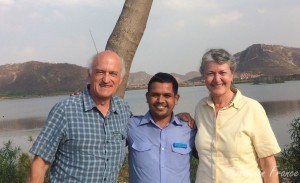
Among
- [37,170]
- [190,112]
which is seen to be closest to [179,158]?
[37,170]

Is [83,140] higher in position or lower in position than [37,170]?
higher

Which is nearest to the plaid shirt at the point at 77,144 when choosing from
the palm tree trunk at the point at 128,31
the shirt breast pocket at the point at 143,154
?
the shirt breast pocket at the point at 143,154

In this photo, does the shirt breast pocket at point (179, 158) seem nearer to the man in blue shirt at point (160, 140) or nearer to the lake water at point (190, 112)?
the man in blue shirt at point (160, 140)

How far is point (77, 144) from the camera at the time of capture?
299 centimetres

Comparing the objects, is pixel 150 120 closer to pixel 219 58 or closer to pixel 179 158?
pixel 179 158

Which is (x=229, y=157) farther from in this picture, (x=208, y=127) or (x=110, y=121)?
(x=110, y=121)

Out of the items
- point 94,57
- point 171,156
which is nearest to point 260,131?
point 171,156

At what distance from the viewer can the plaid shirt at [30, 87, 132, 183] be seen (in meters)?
2.98

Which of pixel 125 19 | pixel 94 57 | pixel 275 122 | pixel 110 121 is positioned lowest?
pixel 275 122

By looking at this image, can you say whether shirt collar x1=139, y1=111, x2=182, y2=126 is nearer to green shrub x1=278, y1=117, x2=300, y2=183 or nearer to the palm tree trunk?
the palm tree trunk

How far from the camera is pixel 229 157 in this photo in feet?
10.8

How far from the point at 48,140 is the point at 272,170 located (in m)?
1.81

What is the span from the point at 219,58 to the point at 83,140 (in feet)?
4.25

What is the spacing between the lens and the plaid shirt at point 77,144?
2.98 metres
